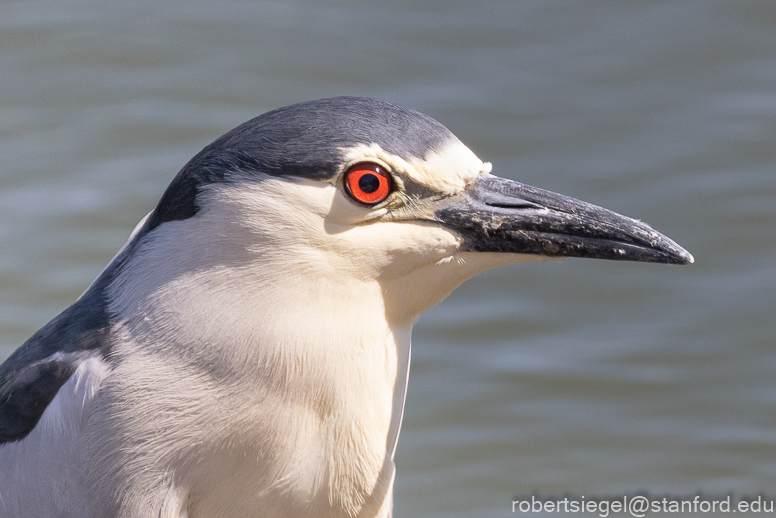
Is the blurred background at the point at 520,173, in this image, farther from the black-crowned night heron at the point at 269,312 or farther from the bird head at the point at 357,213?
the bird head at the point at 357,213

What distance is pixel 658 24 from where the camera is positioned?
7.23m

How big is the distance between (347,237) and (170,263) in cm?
45

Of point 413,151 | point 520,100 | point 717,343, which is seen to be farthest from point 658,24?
point 413,151

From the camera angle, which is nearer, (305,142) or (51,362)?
(305,142)

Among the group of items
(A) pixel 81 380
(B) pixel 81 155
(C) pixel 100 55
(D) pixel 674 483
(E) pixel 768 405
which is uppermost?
(C) pixel 100 55

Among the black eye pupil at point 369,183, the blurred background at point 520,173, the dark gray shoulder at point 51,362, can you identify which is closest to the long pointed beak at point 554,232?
the black eye pupil at point 369,183

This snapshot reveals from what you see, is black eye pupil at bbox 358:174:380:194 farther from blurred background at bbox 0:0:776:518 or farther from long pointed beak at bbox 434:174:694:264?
blurred background at bbox 0:0:776:518

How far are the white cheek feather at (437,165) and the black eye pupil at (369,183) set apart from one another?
0.05 meters

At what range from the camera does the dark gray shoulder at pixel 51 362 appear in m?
2.76

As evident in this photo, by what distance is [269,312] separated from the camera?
2.64m

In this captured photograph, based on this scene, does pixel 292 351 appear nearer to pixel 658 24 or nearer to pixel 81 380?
pixel 81 380

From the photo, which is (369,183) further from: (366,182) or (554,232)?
(554,232)

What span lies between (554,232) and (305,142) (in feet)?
2.28

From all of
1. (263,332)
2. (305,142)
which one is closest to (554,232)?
(305,142)
